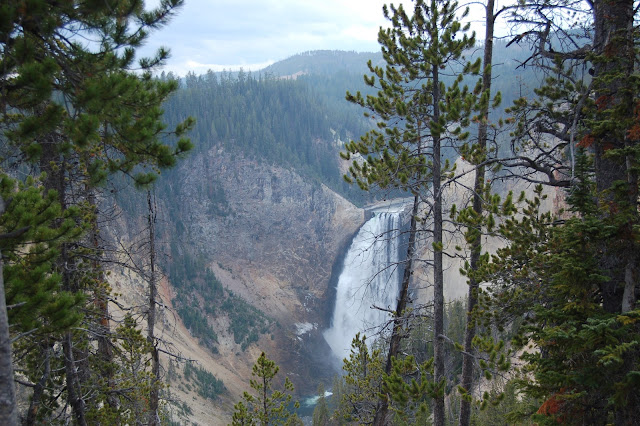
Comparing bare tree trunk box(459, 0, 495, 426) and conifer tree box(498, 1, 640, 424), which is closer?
conifer tree box(498, 1, 640, 424)

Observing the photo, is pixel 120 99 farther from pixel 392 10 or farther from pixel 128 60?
pixel 392 10

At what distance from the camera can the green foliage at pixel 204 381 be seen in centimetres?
4412

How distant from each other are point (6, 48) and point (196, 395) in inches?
1716

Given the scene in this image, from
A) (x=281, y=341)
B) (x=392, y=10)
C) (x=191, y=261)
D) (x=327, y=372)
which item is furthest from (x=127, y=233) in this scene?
(x=392, y=10)

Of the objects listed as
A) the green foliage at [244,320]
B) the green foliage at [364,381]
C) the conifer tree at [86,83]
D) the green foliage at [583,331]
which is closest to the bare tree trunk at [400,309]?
the green foliage at [364,381]

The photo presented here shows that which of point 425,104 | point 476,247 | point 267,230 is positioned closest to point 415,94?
point 425,104

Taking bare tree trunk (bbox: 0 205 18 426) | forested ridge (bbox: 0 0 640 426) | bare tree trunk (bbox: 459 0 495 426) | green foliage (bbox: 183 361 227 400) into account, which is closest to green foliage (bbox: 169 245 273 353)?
green foliage (bbox: 183 361 227 400)

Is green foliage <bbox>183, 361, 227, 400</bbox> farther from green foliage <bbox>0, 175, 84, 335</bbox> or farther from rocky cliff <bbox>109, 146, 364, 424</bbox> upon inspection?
green foliage <bbox>0, 175, 84, 335</bbox>

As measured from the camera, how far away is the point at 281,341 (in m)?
59.1

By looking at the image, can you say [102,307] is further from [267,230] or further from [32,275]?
[267,230]

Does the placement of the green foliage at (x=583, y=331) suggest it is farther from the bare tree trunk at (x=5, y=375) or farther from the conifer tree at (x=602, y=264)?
the bare tree trunk at (x=5, y=375)

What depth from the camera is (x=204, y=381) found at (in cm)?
4528

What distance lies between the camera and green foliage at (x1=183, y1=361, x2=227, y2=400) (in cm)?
4412

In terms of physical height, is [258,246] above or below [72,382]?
below
